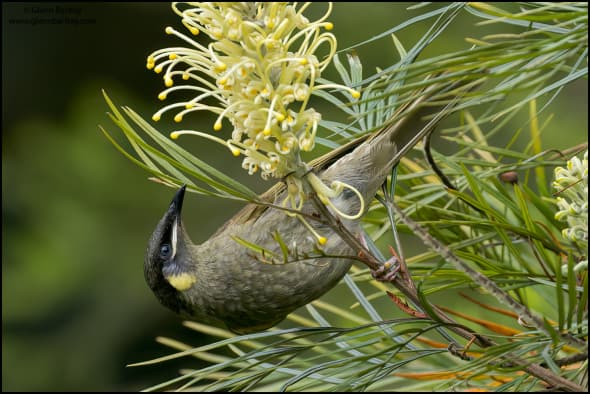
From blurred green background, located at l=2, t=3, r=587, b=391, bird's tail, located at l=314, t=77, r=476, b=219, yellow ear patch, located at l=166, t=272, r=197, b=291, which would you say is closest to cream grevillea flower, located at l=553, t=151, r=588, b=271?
bird's tail, located at l=314, t=77, r=476, b=219

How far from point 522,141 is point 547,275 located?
7.99ft

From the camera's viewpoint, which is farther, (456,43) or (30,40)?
(30,40)

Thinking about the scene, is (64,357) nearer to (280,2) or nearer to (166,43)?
(166,43)

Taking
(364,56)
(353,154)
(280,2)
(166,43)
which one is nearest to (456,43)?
(364,56)

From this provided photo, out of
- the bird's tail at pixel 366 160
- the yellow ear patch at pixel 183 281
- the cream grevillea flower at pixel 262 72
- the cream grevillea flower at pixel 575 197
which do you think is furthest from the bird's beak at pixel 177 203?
the cream grevillea flower at pixel 575 197

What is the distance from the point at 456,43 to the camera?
3383 millimetres

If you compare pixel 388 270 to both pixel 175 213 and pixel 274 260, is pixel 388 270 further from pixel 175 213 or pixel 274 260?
pixel 175 213

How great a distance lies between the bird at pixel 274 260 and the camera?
5.22ft

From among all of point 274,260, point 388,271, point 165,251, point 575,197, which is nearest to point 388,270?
point 388,271

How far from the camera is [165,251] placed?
1976mm

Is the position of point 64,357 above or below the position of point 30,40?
below

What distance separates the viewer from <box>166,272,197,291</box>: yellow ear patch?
186 centimetres

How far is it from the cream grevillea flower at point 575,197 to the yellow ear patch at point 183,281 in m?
1.05

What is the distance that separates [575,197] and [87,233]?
10.1 ft
